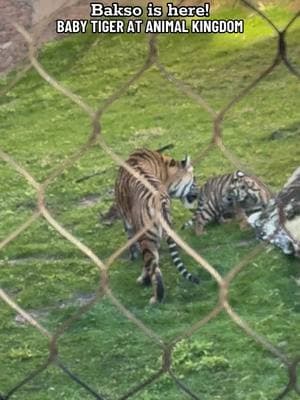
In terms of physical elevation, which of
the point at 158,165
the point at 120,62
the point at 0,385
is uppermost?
the point at 120,62

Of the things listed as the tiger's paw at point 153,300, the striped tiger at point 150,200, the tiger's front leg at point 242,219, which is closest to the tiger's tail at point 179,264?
the striped tiger at point 150,200

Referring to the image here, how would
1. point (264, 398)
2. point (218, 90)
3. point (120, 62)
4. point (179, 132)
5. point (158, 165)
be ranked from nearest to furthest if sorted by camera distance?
point (264, 398) < point (158, 165) < point (179, 132) < point (218, 90) < point (120, 62)

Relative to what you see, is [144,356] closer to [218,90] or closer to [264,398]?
[264,398]

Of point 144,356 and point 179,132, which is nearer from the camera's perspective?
point 144,356

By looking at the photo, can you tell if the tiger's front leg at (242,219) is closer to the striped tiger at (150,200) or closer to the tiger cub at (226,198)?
the tiger cub at (226,198)

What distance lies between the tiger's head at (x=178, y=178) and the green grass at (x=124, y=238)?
129 millimetres

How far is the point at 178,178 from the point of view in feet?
10.2

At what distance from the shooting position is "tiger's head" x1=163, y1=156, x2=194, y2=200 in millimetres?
3074

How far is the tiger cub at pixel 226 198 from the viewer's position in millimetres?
3172

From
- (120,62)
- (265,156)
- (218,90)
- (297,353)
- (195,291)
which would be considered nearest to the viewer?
(297,353)

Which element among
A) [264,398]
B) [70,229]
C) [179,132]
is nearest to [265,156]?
[179,132]

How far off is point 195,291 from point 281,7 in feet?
6.01

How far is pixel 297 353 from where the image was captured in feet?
7.07

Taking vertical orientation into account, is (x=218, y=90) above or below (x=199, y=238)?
above
